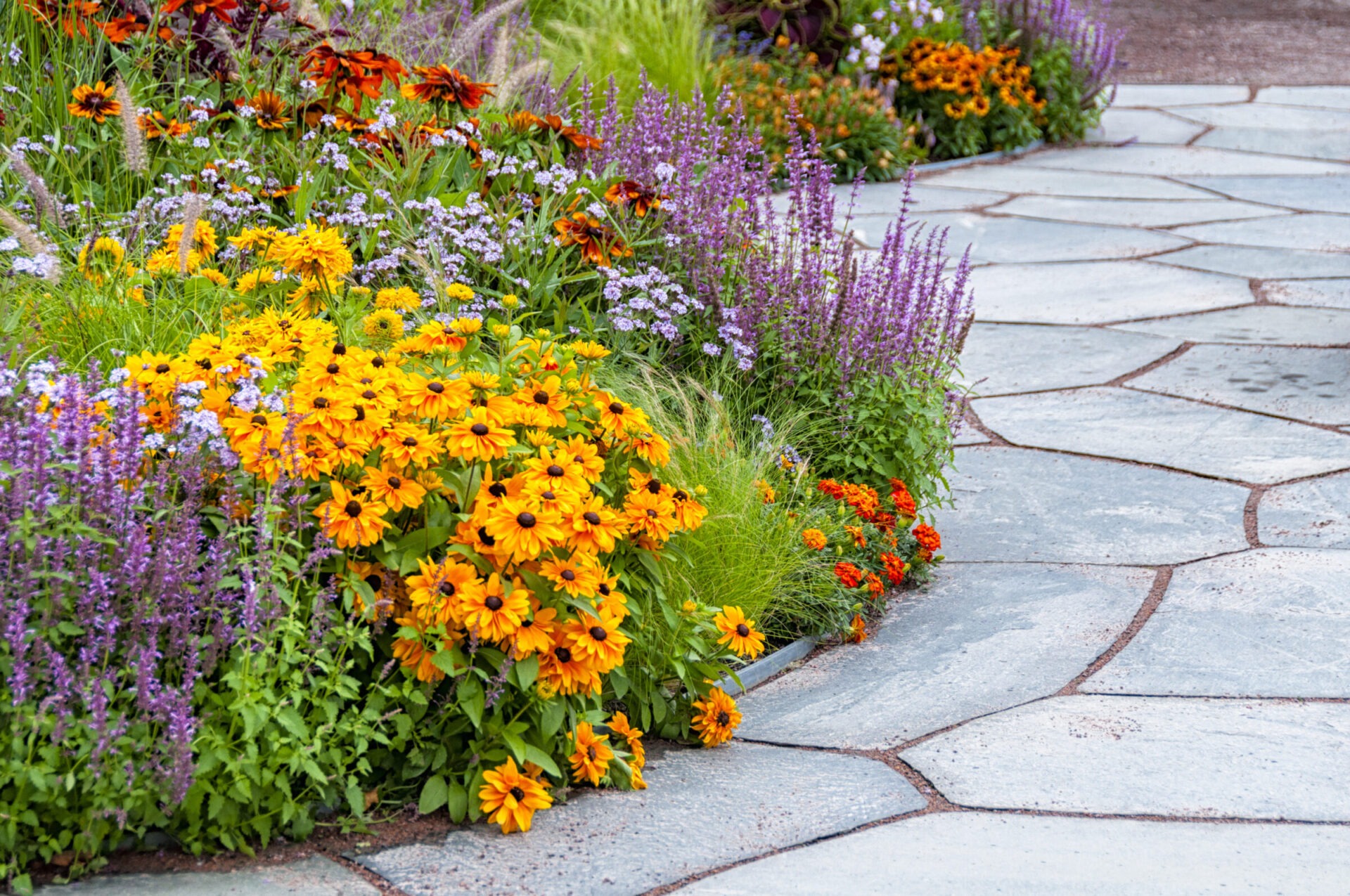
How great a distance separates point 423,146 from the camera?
11.2ft

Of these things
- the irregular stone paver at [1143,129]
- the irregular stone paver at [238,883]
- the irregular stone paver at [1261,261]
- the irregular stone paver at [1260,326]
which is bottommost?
the irregular stone paver at [238,883]

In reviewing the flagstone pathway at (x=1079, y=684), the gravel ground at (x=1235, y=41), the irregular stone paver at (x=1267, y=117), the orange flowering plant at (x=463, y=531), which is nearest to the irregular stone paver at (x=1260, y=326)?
the flagstone pathway at (x=1079, y=684)

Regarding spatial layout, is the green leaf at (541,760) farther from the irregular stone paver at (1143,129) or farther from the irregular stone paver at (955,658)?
the irregular stone paver at (1143,129)

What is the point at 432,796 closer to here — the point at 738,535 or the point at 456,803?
the point at 456,803

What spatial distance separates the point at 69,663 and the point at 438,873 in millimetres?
576

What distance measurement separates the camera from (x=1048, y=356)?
4672 mm

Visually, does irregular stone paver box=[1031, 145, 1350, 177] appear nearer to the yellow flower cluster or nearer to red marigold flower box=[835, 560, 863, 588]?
the yellow flower cluster

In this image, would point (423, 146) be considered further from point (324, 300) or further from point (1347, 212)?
point (1347, 212)

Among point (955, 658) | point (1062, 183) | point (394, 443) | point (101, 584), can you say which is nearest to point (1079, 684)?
point (955, 658)

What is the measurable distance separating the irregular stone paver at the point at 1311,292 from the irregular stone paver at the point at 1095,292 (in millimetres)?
97

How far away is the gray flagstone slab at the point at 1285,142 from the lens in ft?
27.1

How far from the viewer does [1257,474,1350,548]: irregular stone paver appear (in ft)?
10.6

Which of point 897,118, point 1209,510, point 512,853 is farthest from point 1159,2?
point 512,853

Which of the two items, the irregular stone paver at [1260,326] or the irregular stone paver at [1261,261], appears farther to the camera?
the irregular stone paver at [1261,261]
